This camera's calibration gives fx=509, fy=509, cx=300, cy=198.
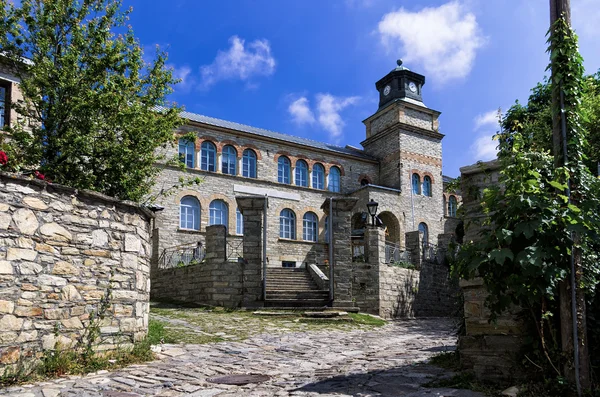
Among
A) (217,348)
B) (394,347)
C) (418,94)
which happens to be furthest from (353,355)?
(418,94)

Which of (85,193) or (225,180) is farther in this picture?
(225,180)

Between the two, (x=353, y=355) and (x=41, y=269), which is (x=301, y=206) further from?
(x=41, y=269)

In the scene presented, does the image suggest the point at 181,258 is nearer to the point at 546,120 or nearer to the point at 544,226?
the point at 546,120

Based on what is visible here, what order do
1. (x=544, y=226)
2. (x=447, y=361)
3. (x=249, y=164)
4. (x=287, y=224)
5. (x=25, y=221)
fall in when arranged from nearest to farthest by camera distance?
(x=544, y=226), (x=25, y=221), (x=447, y=361), (x=249, y=164), (x=287, y=224)

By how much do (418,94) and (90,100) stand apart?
27.2 meters

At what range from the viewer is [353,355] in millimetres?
8219

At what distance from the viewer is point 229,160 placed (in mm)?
27422

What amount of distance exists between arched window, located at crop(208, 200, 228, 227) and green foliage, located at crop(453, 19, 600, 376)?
21.8 metres

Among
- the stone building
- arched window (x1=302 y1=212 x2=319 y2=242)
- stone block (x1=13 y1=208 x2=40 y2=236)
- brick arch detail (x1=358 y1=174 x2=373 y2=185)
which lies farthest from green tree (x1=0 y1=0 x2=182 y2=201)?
brick arch detail (x1=358 y1=174 x2=373 y2=185)

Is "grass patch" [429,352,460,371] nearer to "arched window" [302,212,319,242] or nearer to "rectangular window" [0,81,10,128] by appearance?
"rectangular window" [0,81,10,128]

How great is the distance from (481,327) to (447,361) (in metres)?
1.44

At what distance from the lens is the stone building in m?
25.8

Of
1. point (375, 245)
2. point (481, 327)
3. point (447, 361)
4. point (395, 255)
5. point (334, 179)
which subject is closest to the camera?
point (481, 327)

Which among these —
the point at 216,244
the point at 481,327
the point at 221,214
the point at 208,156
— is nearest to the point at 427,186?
the point at 221,214
